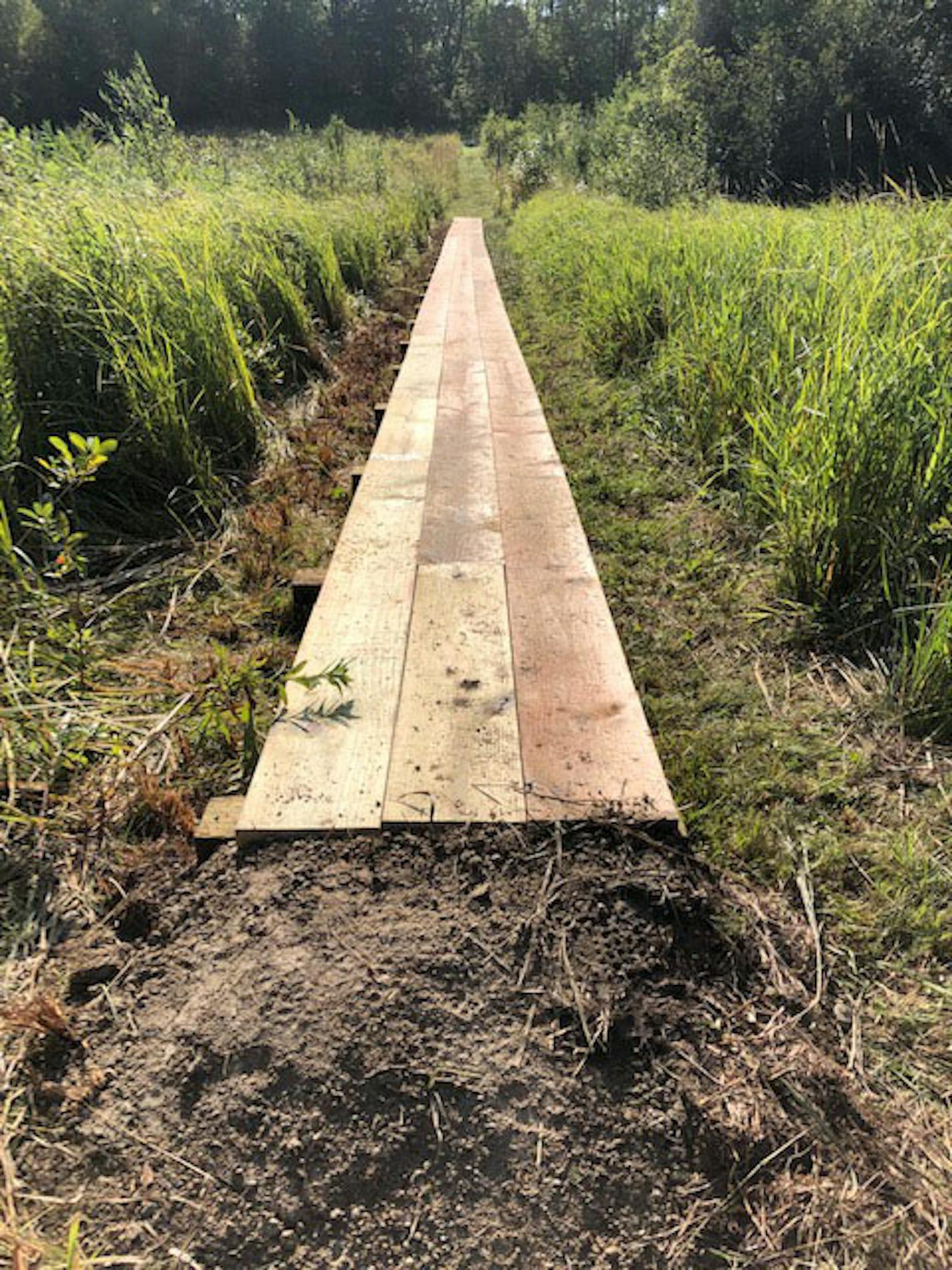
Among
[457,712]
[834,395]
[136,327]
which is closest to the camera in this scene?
[457,712]

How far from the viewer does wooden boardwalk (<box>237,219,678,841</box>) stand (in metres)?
1.57

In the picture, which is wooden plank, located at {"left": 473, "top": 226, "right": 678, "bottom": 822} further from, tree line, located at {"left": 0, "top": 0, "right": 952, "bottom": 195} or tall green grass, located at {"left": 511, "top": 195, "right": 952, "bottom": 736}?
tree line, located at {"left": 0, "top": 0, "right": 952, "bottom": 195}

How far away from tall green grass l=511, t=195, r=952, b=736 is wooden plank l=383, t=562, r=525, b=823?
1105mm

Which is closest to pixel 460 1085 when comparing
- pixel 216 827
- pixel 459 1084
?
pixel 459 1084

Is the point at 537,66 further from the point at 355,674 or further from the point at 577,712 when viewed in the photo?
the point at 577,712

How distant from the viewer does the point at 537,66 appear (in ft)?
166

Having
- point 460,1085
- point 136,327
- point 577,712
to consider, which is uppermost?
point 136,327

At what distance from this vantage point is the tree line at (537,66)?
22.3m

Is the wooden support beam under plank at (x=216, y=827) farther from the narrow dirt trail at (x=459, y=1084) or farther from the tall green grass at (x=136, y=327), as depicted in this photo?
the tall green grass at (x=136, y=327)

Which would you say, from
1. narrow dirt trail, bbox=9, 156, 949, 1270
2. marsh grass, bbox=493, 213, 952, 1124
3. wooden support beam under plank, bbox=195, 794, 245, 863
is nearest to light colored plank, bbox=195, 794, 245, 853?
wooden support beam under plank, bbox=195, 794, 245, 863

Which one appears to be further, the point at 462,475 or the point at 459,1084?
the point at 462,475

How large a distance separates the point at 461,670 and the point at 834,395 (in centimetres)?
156

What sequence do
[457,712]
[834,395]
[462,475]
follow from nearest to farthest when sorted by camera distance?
[457,712]
[834,395]
[462,475]

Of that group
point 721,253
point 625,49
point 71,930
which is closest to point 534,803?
point 71,930
